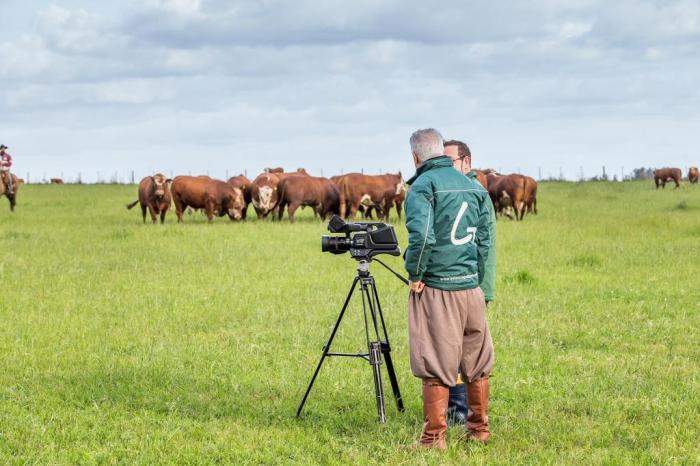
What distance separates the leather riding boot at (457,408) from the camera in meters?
7.39

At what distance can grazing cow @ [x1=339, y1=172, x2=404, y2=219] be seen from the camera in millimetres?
34906

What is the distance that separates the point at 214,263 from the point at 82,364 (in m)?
8.79

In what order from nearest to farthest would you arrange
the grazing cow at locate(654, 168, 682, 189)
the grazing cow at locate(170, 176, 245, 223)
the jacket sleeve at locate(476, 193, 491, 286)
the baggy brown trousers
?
the baggy brown trousers
the jacket sleeve at locate(476, 193, 491, 286)
the grazing cow at locate(170, 176, 245, 223)
the grazing cow at locate(654, 168, 682, 189)

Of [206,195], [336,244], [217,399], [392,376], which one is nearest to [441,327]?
[336,244]

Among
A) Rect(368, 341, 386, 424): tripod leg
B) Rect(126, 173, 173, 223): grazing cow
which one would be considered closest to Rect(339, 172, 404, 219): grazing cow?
Rect(126, 173, 173, 223): grazing cow

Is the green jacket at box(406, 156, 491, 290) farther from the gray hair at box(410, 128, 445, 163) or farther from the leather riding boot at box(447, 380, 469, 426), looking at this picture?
the leather riding boot at box(447, 380, 469, 426)

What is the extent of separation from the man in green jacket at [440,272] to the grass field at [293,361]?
59cm

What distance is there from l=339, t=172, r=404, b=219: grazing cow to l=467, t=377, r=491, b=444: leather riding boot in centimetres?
2776

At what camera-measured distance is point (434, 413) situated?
21.1ft

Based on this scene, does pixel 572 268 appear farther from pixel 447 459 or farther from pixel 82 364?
pixel 447 459

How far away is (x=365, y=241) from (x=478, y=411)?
147 cm

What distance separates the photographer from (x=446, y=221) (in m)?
6.32

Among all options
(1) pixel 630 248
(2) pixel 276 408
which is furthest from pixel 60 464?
(1) pixel 630 248

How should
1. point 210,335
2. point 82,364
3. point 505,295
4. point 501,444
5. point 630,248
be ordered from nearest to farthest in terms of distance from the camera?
1. point 501,444
2. point 82,364
3. point 210,335
4. point 505,295
5. point 630,248
